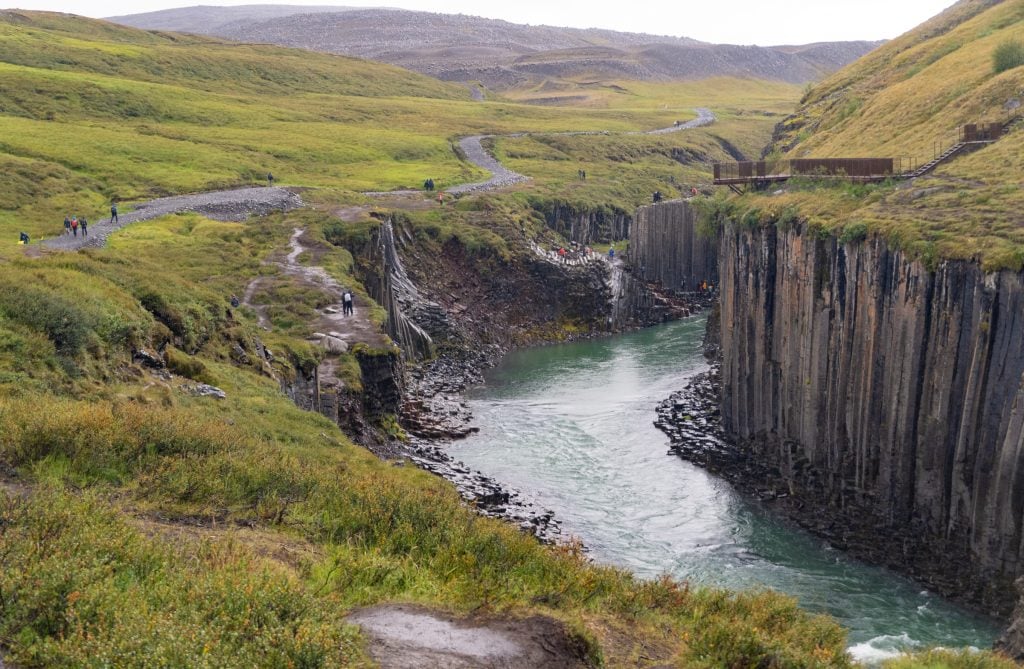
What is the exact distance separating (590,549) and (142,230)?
136 ft

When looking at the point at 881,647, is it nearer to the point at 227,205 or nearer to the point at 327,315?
the point at 327,315

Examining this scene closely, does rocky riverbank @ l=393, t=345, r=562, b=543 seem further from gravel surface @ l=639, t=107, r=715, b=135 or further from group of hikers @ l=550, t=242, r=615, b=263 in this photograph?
gravel surface @ l=639, t=107, r=715, b=135

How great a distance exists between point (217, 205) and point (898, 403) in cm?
5396

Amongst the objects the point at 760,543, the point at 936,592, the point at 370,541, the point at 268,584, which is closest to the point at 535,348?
the point at 760,543

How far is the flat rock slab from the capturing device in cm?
1319

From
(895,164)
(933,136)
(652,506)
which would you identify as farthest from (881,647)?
(933,136)

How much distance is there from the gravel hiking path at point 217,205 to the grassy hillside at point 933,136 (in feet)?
124

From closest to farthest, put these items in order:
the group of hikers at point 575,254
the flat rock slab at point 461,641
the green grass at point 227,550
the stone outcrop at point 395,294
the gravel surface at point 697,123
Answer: the green grass at point 227,550 < the flat rock slab at point 461,641 < the stone outcrop at point 395,294 < the group of hikers at point 575,254 < the gravel surface at point 697,123

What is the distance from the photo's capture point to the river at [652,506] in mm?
26344

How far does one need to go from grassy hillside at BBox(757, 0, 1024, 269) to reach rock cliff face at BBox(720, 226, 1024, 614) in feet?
4.21

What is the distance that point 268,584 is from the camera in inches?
530

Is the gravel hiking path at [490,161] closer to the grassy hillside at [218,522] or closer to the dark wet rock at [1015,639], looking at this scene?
the grassy hillside at [218,522]

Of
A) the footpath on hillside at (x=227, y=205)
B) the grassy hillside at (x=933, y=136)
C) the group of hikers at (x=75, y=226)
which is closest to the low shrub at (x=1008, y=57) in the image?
the grassy hillside at (x=933, y=136)

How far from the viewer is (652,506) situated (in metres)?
35.5
